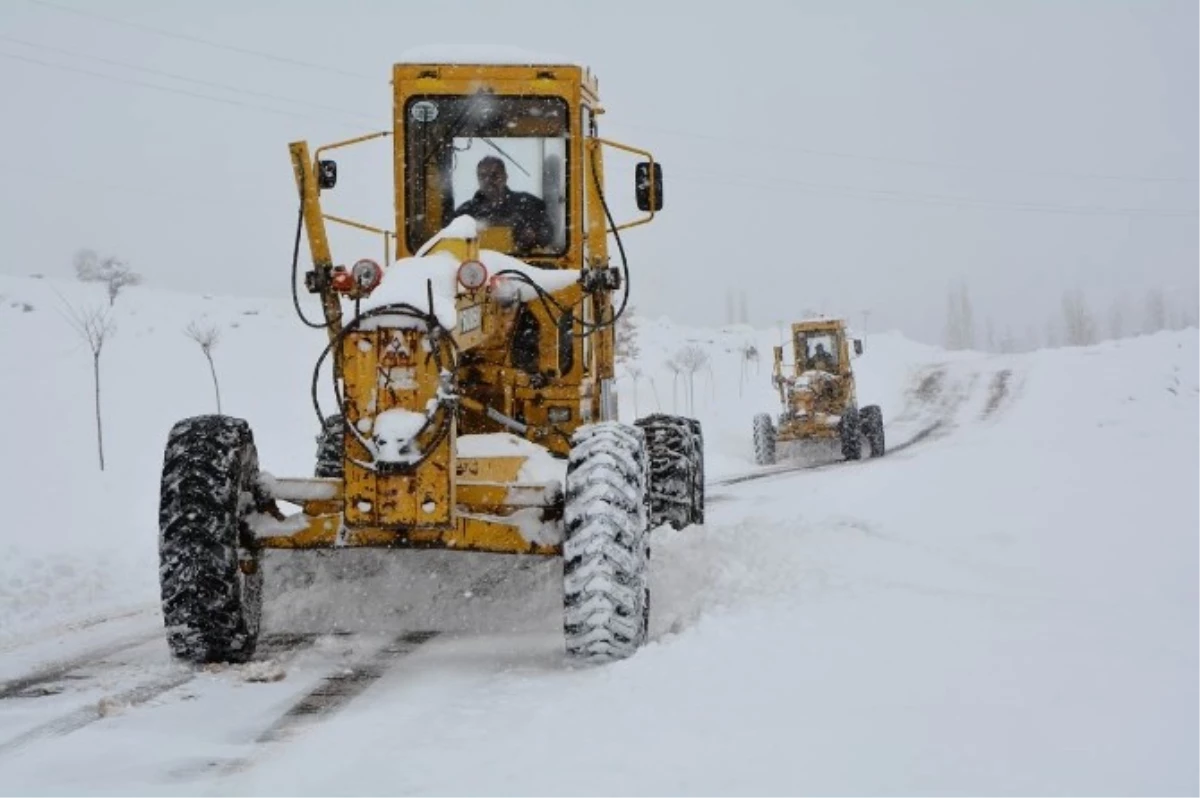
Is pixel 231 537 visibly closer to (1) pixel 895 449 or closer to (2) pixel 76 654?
(2) pixel 76 654

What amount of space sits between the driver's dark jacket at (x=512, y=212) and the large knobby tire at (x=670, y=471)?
72.3 inches

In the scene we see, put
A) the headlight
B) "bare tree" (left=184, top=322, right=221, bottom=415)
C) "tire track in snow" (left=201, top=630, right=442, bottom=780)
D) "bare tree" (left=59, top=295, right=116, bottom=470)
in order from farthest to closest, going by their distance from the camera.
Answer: "bare tree" (left=184, top=322, right=221, bottom=415) < "bare tree" (left=59, top=295, right=116, bottom=470) < the headlight < "tire track in snow" (left=201, top=630, right=442, bottom=780)

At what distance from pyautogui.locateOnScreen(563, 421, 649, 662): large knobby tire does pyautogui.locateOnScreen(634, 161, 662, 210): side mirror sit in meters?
2.95

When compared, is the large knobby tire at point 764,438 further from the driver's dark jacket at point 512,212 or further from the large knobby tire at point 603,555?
the large knobby tire at point 603,555

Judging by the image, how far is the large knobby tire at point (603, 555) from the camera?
5922 millimetres

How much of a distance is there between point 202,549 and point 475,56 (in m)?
4.19

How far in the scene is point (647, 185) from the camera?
868cm

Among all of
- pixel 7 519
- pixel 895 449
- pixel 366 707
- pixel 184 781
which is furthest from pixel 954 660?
pixel 895 449

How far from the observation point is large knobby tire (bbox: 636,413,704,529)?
32.1ft

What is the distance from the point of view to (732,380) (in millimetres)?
69062

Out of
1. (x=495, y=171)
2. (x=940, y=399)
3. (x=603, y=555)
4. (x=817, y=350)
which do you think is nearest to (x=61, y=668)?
(x=603, y=555)

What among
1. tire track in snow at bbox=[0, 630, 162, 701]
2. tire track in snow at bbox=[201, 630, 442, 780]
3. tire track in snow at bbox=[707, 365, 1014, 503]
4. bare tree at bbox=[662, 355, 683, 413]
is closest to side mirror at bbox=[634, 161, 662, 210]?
tire track in snow at bbox=[201, 630, 442, 780]

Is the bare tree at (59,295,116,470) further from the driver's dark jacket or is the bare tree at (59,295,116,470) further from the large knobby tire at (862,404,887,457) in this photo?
the driver's dark jacket

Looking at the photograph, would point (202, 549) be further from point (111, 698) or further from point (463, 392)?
point (463, 392)
